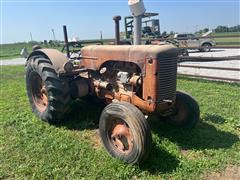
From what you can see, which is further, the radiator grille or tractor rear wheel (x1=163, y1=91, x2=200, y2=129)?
tractor rear wheel (x1=163, y1=91, x2=200, y2=129)

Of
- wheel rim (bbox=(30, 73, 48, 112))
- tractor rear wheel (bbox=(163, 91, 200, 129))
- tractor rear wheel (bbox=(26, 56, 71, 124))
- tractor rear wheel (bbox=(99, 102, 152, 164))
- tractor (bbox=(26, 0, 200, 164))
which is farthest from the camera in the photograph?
wheel rim (bbox=(30, 73, 48, 112))

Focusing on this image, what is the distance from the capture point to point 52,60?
4.47m

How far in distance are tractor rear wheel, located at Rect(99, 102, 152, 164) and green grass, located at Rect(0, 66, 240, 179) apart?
0.50ft

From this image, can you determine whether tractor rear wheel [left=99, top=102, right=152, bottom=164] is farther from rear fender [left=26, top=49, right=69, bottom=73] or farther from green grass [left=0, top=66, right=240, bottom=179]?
rear fender [left=26, top=49, right=69, bottom=73]

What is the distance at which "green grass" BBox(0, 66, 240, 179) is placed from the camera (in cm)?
327

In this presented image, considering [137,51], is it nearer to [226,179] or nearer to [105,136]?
[105,136]

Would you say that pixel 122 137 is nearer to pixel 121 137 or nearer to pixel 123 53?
pixel 121 137

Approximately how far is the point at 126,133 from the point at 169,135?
1035mm

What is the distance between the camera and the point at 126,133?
3424 mm

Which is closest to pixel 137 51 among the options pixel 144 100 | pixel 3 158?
→ pixel 144 100

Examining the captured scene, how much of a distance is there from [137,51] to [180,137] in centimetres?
153

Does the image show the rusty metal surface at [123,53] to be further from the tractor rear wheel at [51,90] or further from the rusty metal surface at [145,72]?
the tractor rear wheel at [51,90]

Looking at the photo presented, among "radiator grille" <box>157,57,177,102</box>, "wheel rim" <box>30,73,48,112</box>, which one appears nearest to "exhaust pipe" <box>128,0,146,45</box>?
"radiator grille" <box>157,57,177,102</box>

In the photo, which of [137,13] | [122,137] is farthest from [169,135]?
[137,13]
